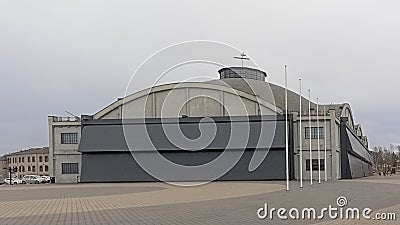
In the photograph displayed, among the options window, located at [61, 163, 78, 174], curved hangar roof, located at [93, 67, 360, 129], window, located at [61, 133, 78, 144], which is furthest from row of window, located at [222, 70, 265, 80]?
window, located at [61, 163, 78, 174]

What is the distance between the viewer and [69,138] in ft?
228

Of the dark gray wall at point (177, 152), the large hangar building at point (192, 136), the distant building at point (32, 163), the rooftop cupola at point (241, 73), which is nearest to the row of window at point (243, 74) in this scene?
the rooftop cupola at point (241, 73)

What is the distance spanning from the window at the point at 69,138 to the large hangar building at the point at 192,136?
127 mm

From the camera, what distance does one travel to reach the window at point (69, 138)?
69.3 metres

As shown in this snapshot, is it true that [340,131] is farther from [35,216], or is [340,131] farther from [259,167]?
[35,216]

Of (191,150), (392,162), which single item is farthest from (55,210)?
(392,162)

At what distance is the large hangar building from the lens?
61.5 metres

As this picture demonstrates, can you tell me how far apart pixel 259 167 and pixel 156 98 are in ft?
51.3

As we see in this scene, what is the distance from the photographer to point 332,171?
61594 mm

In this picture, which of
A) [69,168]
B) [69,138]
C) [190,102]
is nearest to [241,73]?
[190,102]

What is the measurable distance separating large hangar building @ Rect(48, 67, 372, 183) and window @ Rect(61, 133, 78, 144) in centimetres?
13

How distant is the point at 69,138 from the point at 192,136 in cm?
1734

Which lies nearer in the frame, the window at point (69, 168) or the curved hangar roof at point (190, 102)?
the curved hangar roof at point (190, 102)

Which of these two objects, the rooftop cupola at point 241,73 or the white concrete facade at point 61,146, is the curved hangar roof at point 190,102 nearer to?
the white concrete facade at point 61,146
